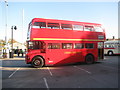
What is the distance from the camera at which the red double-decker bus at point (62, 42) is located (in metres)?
10.8

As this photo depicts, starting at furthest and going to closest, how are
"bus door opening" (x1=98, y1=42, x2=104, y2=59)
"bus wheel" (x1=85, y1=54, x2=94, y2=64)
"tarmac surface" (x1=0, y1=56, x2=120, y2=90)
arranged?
"bus door opening" (x1=98, y1=42, x2=104, y2=59)
"bus wheel" (x1=85, y1=54, x2=94, y2=64)
"tarmac surface" (x1=0, y1=56, x2=120, y2=90)

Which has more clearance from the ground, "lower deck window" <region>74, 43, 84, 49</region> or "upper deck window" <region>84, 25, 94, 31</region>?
"upper deck window" <region>84, 25, 94, 31</region>

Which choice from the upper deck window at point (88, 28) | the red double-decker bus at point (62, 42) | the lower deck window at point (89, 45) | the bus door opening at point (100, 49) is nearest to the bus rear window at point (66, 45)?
the red double-decker bus at point (62, 42)

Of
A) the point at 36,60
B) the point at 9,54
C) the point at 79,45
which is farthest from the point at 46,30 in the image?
the point at 9,54

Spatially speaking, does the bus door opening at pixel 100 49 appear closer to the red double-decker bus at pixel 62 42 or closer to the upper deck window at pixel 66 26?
the red double-decker bus at pixel 62 42

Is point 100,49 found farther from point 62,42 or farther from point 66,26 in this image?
point 66,26

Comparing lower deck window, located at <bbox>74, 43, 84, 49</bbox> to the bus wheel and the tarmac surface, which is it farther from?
the tarmac surface

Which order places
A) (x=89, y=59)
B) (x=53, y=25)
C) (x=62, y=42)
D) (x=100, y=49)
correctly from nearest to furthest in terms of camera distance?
(x=53, y=25) < (x=62, y=42) < (x=89, y=59) < (x=100, y=49)

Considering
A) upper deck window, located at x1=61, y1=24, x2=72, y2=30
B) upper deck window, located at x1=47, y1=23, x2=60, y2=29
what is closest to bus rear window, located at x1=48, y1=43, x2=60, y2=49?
upper deck window, located at x1=47, y1=23, x2=60, y2=29

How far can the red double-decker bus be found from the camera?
10.8 metres

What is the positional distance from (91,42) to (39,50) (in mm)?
5756

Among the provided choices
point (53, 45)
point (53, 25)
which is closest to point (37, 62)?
point (53, 45)

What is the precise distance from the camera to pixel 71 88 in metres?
5.15

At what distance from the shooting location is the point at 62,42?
1167cm
